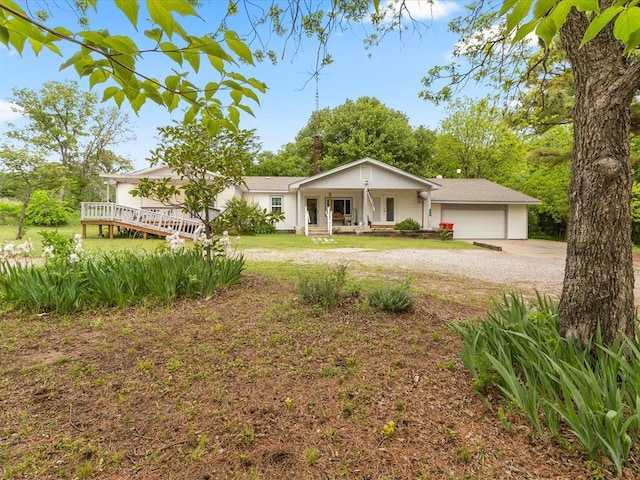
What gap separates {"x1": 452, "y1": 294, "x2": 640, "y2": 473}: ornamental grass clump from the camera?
1501 millimetres

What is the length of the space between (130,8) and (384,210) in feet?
66.3

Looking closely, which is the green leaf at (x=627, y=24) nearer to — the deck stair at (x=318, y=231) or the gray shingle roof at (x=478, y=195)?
the deck stair at (x=318, y=231)

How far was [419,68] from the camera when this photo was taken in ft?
16.0

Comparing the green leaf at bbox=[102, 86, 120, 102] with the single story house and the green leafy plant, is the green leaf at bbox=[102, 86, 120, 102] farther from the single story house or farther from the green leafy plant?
the single story house

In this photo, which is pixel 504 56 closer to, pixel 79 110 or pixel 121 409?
pixel 121 409

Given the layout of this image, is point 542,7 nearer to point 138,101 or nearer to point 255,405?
point 138,101

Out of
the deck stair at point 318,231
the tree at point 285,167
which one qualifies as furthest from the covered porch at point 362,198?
the tree at point 285,167

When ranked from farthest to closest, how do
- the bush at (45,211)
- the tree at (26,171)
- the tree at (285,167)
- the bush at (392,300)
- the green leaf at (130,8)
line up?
the tree at (285,167)
the bush at (45,211)
the tree at (26,171)
the bush at (392,300)
the green leaf at (130,8)

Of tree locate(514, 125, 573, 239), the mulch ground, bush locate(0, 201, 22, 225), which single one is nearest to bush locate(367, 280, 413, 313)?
the mulch ground

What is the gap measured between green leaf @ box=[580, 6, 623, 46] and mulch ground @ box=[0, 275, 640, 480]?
1.70 m

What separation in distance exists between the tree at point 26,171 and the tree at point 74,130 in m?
11.6

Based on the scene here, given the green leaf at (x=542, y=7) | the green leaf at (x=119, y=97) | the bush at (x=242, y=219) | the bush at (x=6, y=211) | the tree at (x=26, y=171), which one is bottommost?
the bush at (x=242, y=219)

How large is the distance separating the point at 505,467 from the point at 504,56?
4.98m

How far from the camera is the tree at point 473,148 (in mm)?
26594
